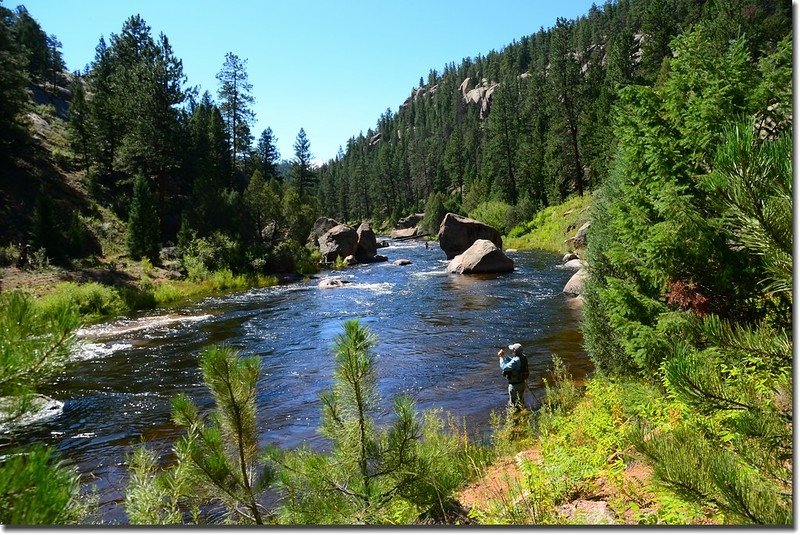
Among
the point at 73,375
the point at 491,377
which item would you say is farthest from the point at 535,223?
the point at 73,375

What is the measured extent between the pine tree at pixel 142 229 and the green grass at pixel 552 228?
28886 mm

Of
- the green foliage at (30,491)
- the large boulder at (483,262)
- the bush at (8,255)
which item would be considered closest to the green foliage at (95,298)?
the bush at (8,255)

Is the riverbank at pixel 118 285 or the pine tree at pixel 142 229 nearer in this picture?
the riverbank at pixel 118 285

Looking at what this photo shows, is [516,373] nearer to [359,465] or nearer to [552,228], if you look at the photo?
[359,465]

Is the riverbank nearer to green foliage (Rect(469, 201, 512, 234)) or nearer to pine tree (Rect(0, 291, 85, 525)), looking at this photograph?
pine tree (Rect(0, 291, 85, 525))

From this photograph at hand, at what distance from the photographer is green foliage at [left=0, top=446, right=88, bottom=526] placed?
6.07ft

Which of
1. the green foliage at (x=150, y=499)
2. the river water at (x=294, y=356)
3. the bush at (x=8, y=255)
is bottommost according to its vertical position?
the river water at (x=294, y=356)

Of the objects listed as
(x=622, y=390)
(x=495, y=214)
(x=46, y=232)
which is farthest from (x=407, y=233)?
(x=622, y=390)

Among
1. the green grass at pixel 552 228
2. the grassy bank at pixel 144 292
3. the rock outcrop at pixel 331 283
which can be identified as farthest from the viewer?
the green grass at pixel 552 228

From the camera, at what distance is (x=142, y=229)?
30.4 meters

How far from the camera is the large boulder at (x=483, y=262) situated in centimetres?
3091

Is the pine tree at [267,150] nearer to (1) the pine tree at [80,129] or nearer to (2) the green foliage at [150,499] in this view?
(1) the pine tree at [80,129]

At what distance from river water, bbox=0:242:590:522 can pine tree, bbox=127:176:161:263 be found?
822cm

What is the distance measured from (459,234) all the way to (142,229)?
23078 millimetres
